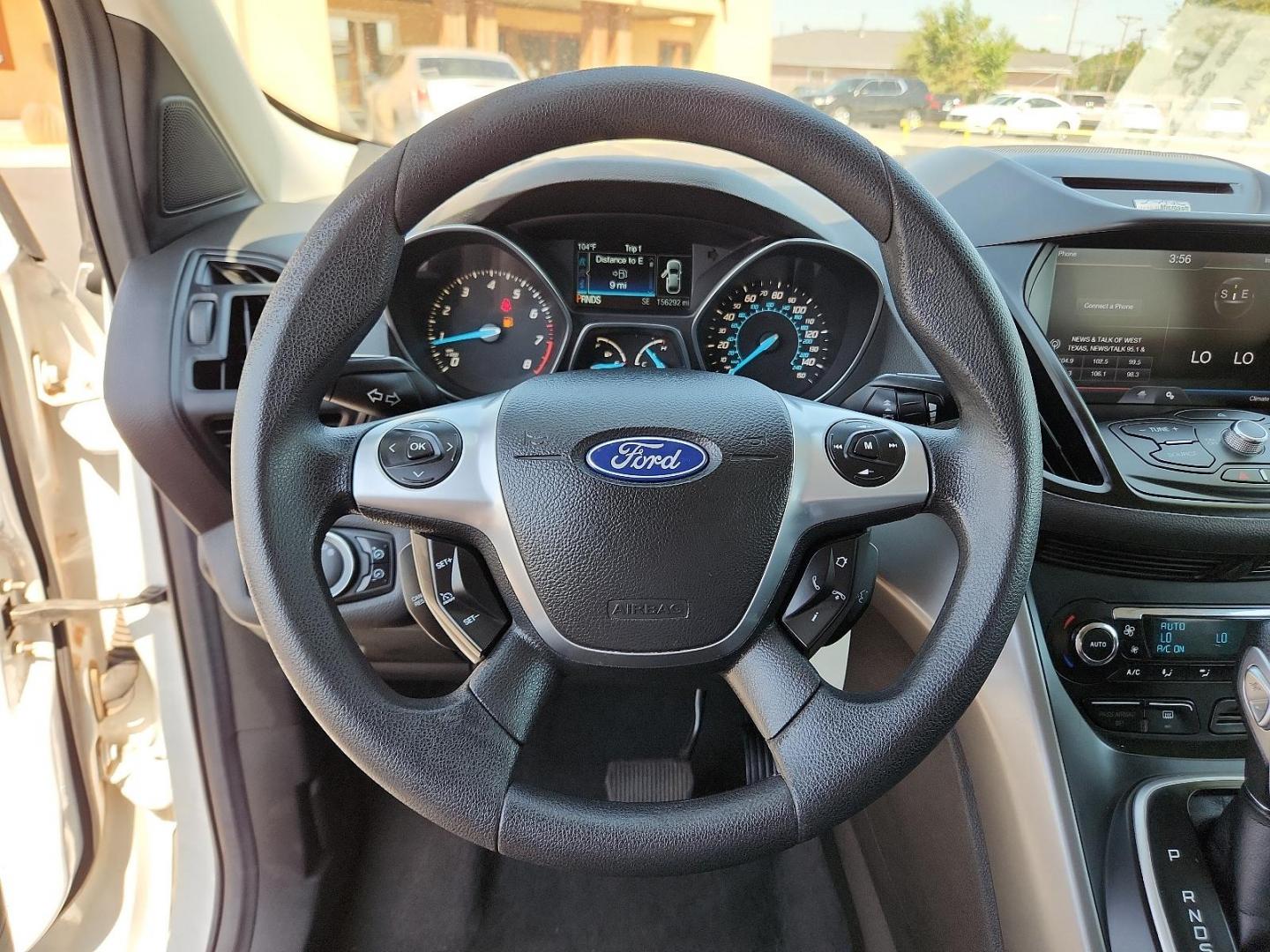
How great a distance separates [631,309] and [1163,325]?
78 cm

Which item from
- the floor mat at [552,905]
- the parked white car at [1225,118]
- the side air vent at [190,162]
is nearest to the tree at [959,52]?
the parked white car at [1225,118]

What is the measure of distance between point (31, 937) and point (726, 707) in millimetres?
1193

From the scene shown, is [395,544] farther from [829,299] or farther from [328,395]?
[829,299]

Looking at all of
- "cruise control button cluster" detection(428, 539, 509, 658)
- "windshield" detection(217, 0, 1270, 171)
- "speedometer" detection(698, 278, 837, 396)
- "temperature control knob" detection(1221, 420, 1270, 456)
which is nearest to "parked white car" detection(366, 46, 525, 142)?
"windshield" detection(217, 0, 1270, 171)

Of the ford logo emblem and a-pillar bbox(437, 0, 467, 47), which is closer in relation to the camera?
the ford logo emblem

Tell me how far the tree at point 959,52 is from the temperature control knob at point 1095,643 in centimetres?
80

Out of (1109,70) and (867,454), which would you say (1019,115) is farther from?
(867,454)

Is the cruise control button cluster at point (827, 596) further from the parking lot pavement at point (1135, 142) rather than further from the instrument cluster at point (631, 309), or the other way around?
the parking lot pavement at point (1135, 142)

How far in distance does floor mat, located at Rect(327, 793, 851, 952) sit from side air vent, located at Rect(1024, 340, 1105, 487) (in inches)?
38.8

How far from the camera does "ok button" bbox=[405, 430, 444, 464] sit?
83 centimetres

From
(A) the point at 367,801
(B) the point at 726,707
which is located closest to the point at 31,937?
(A) the point at 367,801

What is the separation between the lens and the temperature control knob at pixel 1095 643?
3.79 ft

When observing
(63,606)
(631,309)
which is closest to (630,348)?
(631,309)

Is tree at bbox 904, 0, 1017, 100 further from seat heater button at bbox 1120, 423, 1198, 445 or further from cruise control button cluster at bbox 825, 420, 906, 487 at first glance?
cruise control button cluster at bbox 825, 420, 906, 487
